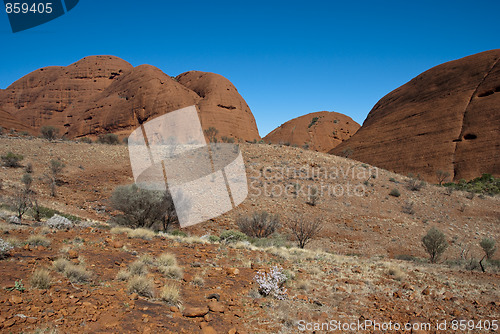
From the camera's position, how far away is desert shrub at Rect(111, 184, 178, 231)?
42.0 feet

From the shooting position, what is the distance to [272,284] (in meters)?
5.52

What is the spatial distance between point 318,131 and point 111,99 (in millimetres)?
52271

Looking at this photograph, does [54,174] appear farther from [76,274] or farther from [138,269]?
[76,274]

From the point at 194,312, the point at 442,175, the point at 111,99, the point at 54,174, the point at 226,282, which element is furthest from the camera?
the point at 111,99

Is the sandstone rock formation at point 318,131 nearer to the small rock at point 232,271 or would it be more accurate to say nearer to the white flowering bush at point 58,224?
the white flowering bush at point 58,224

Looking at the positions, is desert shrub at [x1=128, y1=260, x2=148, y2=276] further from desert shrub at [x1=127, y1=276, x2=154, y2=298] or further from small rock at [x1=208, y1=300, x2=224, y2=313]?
small rock at [x1=208, y1=300, x2=224, y2=313]

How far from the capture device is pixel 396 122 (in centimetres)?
5425

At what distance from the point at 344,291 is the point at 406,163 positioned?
4620cm

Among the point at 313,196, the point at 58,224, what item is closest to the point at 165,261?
the point at 58,224

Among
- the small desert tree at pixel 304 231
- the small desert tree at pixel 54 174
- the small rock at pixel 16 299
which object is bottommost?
the small desert tree at pixel 304 231

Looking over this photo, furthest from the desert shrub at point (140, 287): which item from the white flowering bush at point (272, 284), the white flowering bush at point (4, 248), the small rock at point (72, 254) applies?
the white flowering bush at point (4, 248)

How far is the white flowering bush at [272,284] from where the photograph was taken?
539cm

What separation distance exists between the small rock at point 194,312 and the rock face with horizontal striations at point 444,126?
4519cm

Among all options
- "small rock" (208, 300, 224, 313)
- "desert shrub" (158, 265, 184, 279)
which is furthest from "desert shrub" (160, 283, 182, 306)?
"desert shrub" (158, 265, 184, 279)
